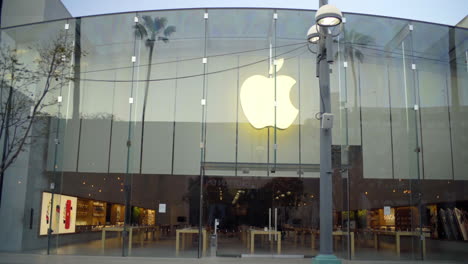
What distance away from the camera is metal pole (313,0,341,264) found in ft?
31.0

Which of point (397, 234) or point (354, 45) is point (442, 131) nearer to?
point (397, 234)

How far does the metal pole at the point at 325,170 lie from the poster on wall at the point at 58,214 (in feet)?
34.9

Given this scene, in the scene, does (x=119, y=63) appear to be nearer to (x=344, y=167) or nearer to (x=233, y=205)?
(x=233, y=205)

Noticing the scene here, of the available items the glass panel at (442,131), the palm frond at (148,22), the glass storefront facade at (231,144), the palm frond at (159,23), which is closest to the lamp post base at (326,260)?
the glass storefront facade at (231,144)

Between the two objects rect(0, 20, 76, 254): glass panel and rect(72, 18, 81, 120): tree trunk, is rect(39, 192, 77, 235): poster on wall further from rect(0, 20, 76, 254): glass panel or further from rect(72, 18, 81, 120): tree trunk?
rect(72, 18, 81, 120): tree trunk

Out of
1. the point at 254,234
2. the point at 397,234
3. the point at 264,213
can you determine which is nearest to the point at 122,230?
the point at 254,234

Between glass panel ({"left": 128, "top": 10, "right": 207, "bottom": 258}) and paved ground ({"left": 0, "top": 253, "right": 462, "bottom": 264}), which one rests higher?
glass panel ({"left": 128, "top": 10, "right": 207, "bottom": 258})

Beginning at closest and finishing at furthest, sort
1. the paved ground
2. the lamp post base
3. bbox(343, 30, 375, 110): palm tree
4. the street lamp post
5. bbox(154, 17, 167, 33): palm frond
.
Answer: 1. the lamp post base
2. the street lamp post
3. the paved ground
4. bbox(154, 17, 167, 33): palm frond
5. bbox(343, 30, 375, 110): palm tree

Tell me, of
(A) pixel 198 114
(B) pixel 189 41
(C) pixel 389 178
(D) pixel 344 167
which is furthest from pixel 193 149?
(C) pixel 389 178

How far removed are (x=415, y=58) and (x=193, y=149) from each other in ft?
30.3

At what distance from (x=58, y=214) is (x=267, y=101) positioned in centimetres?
865

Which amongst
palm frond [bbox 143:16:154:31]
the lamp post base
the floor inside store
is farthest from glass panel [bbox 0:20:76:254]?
the lamp post base

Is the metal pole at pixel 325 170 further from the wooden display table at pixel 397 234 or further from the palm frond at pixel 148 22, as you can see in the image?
the palm frond at pixel 148 22

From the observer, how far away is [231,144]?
16.8m
